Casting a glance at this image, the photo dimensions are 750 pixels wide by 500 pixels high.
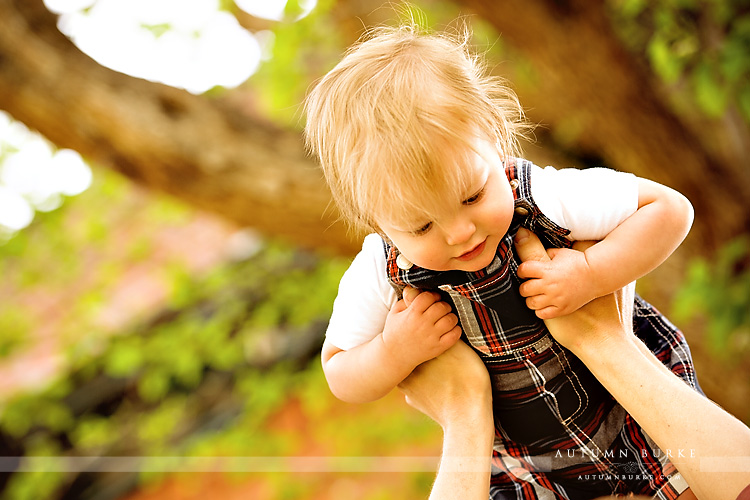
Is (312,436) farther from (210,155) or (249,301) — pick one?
(210,155)

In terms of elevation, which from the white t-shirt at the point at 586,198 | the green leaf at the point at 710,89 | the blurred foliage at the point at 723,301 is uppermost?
the white t-shirt at the point at 586,198

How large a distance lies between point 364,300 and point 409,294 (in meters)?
0.10

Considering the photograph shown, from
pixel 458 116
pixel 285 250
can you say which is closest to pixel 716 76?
pixel 458 116

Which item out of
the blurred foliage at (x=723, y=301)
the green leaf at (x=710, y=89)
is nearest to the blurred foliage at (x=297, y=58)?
the green leaf at (x=710, y=89)

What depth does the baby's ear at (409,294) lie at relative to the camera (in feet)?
3.93

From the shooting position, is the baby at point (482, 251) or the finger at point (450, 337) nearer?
the baby at point (482, 251)

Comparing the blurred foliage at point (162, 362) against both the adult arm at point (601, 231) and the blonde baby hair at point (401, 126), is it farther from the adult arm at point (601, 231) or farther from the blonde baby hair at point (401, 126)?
the adult arm at point (601, 231)

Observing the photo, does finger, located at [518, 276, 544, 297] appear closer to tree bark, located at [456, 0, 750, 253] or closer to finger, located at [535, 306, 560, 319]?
Answer: finger, located at [535, 306, 560, 319]

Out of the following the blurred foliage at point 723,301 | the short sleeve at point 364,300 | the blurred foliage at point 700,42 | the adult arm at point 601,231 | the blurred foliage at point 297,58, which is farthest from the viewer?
the blurred foliage at point 297,58

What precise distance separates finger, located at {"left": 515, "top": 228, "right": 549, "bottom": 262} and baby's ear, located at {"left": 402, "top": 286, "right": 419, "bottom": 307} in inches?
7.8

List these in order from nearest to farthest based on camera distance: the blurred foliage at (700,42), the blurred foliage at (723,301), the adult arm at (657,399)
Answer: the adult arm at (657,399) → the blurred foliage at (700,42) → the blurred foliage at (723,301)

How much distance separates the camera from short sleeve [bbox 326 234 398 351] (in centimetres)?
125

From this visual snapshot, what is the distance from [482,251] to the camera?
43.5 inches

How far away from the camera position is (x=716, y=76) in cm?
231
